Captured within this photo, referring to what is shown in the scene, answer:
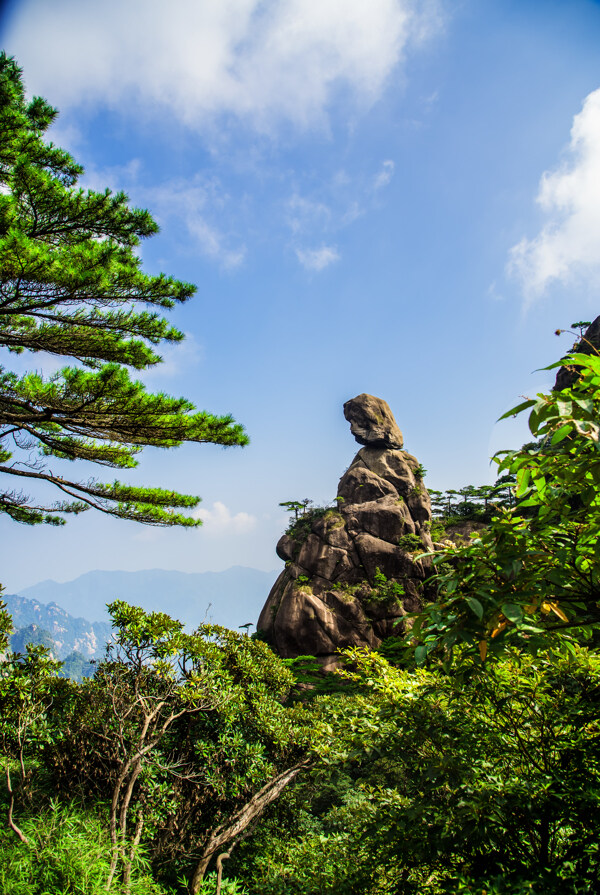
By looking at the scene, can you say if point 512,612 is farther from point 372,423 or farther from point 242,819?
point 372,423

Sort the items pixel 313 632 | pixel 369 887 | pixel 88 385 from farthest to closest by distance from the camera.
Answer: pixel 313 632
pixel 88 385
pixel 369 887

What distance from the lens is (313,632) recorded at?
19016 millimetres

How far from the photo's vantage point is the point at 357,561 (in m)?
21.5

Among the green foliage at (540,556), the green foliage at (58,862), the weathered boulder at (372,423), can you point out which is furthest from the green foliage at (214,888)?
the weathered boulder at (372,423)

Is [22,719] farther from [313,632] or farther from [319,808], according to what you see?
[313,632]

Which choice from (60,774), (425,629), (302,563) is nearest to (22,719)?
(60,774)

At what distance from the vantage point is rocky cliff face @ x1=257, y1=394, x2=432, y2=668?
760 inches

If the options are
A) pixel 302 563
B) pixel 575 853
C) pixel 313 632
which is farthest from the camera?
pixel 302 563

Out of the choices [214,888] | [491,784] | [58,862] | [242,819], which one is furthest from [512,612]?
[242,819]

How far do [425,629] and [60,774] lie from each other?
5.91 metres

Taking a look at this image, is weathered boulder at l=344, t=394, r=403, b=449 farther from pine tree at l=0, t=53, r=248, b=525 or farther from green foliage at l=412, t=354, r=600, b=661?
green foliage at l=412, t=354, r=600, b=661

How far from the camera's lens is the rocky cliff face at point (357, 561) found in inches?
760

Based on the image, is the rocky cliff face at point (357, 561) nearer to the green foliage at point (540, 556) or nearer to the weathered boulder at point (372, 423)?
the weathered boulder at point (372, 423)

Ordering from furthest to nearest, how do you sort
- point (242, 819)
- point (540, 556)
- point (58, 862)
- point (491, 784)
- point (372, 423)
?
point (372, 423), point (242, 819), point (58, 862), point (491, 784), point (540, 556)
